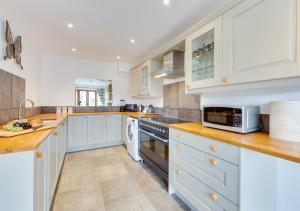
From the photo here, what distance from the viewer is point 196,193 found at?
4.77 feet

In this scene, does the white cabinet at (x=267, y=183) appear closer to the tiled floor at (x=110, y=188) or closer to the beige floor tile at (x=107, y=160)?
the tiled floor at (x=110, y=188)

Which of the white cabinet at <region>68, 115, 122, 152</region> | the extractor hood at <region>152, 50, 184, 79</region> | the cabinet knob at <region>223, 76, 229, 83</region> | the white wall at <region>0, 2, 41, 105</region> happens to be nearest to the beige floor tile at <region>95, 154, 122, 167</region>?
the white cabinet at <region>68, 115, 122, 152</region>

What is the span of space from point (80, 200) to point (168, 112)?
2.00m

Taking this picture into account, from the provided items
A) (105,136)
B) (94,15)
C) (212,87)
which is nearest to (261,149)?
(212,87)

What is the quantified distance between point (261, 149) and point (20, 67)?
3167 millimetres

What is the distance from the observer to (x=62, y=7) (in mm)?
1820

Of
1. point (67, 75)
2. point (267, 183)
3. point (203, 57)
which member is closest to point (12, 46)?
point (67, 75)

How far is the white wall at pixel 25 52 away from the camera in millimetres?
1768

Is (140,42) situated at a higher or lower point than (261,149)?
higher

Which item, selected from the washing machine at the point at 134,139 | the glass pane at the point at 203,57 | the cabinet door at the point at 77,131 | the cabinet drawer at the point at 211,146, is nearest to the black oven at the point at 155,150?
the washing machine at the point at 134,139

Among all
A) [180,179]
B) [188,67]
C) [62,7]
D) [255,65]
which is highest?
[62,7]

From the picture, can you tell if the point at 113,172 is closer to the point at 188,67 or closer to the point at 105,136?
the point at 105,136

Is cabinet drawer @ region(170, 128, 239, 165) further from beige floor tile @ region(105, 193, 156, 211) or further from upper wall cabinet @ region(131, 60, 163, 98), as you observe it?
upper wall cabinet @ region(131, 60, 163, 98)

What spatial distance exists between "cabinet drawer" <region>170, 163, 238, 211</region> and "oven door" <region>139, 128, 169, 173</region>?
0.71 ft
